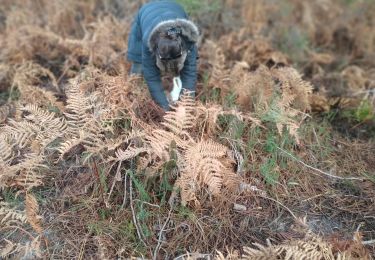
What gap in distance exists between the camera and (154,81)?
11.0 ft

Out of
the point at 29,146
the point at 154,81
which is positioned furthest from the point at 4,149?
the point at 154,81

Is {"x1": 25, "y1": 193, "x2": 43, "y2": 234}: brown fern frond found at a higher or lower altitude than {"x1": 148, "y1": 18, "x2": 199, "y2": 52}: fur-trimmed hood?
lower

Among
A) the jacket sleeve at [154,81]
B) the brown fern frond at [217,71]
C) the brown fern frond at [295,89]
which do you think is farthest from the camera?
the brown fern frond at [217,71]

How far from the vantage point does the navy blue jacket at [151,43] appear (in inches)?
123

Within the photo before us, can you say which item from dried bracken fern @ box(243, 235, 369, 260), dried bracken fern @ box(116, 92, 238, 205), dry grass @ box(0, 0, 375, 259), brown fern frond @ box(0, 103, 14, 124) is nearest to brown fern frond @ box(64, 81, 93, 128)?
dry grass @ box(0, 0, 375, 259)

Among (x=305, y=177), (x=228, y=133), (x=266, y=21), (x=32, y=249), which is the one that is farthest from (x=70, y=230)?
(x=266, y=21)

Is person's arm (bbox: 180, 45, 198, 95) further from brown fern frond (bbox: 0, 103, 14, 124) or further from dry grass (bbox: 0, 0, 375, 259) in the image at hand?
brown fern frond (bbox: 0, 103, 14, 124)

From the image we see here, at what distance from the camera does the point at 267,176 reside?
298 cm

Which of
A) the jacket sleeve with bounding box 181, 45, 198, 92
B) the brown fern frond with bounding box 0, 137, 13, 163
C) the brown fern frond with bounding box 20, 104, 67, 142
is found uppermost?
the jacket sleeve with bounding box 181, 45, 198, 92

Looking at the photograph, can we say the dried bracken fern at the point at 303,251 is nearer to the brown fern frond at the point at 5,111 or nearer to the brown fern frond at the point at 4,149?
the brown fern frond at the point at 4,149

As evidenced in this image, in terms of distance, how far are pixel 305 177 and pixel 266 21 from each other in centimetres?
263

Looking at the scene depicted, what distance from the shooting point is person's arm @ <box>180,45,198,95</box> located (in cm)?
334

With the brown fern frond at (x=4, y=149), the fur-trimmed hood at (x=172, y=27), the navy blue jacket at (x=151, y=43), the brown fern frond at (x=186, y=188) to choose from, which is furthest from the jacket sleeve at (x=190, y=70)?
the brown fern frond at (x=4, y=149)

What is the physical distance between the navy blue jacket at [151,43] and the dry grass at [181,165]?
0.15m
